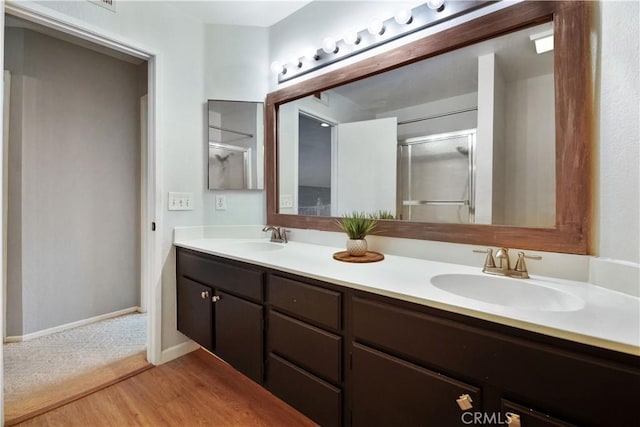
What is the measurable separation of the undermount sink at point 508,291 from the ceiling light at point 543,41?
91 cm

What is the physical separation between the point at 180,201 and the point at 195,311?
0.76 m

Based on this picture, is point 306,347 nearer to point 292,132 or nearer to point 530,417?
point 530,417

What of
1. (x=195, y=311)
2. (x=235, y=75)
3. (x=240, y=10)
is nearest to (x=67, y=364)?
(x=195, y=311)

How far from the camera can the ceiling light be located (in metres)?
1.13

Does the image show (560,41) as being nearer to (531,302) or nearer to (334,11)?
(531,302)

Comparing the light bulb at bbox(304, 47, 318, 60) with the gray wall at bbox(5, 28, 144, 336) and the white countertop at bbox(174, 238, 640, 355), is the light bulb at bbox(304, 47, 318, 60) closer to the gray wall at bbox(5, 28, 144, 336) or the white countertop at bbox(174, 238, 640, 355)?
the white countertop at bbox(174, 238, 640, 355)

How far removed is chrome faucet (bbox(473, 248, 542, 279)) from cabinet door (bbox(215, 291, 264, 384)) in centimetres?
104

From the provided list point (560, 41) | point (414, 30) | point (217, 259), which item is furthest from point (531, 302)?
point (217, 259)

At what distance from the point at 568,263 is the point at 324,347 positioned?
966mm

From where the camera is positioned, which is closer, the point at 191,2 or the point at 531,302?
the point at 531,302

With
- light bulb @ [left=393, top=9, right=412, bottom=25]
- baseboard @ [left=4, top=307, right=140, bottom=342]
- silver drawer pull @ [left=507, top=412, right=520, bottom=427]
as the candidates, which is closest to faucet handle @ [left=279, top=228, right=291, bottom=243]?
light bulb @ [left=393, top=9, right=412, bottom=25]

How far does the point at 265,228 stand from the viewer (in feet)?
7.02

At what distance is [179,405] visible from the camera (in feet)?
5.12

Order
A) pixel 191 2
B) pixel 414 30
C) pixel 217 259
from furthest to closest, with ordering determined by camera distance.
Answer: pixel 191 2, pixel 217 259, pixel 414 30
